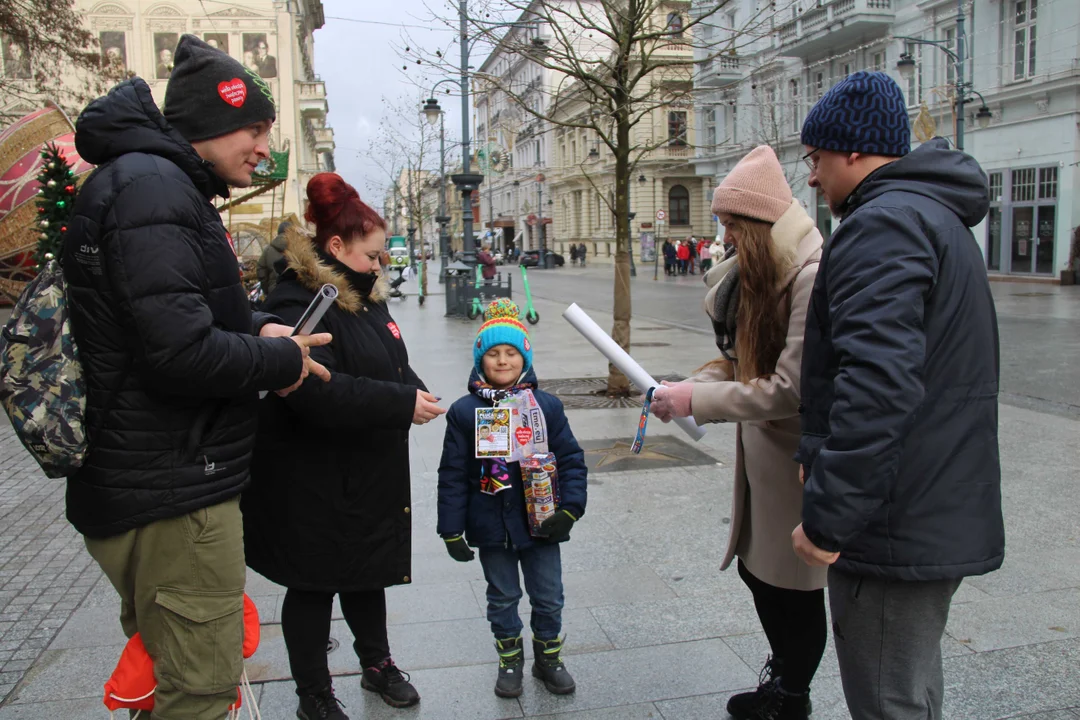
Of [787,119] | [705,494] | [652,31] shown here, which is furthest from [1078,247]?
[705,494]

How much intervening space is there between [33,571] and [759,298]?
3886 mm

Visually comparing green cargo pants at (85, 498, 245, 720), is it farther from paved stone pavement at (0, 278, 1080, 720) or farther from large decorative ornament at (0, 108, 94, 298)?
large decorative ornament at (0, 108, 94, 298)

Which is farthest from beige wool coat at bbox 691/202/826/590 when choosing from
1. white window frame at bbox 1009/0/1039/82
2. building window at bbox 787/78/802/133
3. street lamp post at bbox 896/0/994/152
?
building window at bbox 787/78/802/133

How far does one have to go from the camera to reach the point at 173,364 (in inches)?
76.5

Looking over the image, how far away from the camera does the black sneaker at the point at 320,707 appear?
287 cm

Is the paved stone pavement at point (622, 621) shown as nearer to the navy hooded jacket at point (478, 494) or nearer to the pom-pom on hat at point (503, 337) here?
the navy hooded jacket at point (478, 494)

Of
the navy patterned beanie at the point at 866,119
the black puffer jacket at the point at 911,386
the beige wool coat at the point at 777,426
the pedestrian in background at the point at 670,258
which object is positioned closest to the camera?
the black puffer jacket at the point at 911,386

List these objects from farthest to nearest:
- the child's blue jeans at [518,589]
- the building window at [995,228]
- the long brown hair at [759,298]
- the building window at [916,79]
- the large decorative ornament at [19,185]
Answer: the building window at [916,79] < the building window at [995,228] < the large decorative ornament at [19,185] < the child's blue jeans at [518,589] < the long brown hair at [759,298]

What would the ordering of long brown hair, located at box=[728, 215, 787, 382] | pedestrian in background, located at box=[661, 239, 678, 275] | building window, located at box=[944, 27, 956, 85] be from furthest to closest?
pedestrian in background, located at box=[661, 239, 678, 275] → building window, located at box=[944, 27, 956, 85] → long brown hair, located at box=[728, 215, 787, 382]

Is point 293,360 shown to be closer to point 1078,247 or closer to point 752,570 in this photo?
point 752,570

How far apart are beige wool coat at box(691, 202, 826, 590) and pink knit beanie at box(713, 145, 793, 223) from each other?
5 centimetres

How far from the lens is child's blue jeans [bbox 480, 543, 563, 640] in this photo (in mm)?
3137

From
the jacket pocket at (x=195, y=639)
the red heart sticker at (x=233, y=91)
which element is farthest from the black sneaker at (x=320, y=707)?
the red heart sticker at (x=233, y=91)

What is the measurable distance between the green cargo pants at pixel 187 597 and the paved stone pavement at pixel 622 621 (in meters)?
0.90
